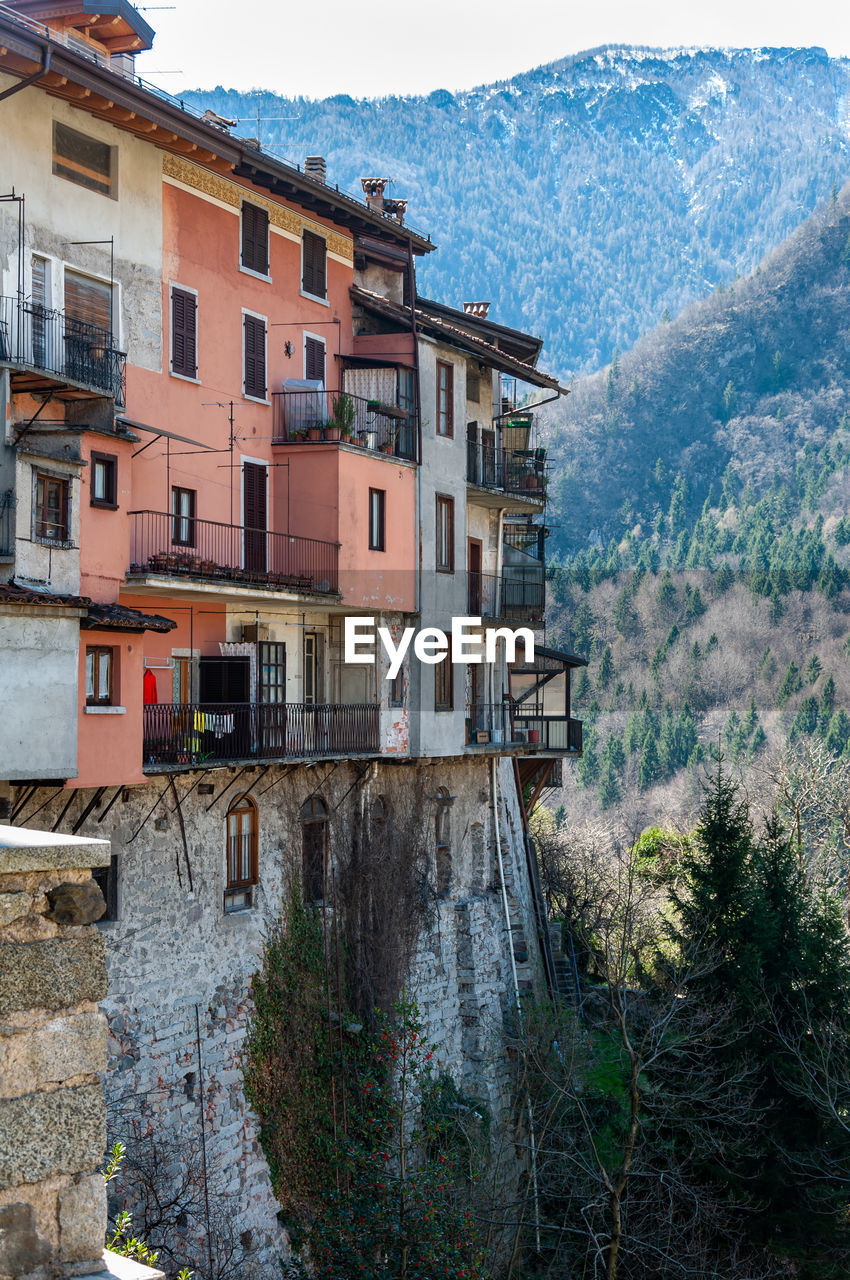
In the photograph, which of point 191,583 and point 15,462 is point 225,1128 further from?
point 15,462

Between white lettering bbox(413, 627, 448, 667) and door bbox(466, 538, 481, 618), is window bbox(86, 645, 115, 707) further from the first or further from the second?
door bbox(466, 538, 481, 618)

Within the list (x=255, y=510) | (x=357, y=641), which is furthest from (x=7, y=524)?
(x=357, y=641)

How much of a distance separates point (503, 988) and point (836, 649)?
288 ft

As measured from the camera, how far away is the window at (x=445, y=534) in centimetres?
3406

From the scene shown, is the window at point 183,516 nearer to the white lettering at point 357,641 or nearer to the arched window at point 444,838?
the white lettering at point 357,641

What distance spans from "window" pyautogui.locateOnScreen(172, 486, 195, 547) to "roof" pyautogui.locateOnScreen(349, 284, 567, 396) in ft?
26.3

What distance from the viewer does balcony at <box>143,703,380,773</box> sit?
934 inches

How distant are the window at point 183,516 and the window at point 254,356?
3.02 m

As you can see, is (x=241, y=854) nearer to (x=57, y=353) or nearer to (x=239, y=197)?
(x=57, y=353)

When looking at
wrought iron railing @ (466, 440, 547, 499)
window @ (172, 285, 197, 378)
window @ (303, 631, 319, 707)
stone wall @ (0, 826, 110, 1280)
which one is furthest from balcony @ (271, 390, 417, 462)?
stone wall @ (0, 826, 110, 1280)

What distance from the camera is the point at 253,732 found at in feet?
85.3

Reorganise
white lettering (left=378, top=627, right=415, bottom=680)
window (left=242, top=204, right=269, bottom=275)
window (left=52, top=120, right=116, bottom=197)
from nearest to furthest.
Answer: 1. window (left=52, top=120, right=116, bottom=197)
2. window (left=242, top=204, right=269, bottom=275)
3. white lettering (left=378, top=627, right=415, bottom=680)

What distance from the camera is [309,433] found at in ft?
97.4

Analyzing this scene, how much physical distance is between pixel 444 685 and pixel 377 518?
492 cm
